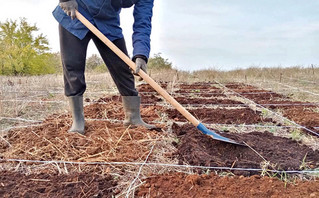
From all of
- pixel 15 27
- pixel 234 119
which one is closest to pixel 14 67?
pixel 15 27

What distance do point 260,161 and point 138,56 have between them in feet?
4.01

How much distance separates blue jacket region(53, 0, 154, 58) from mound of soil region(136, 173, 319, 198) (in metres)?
1.14

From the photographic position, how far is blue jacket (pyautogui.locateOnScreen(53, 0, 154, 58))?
90.3 inches

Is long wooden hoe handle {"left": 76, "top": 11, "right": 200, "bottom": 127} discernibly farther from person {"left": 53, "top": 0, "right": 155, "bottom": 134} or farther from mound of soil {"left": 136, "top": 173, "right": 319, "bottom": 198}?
mound of soil {"left": 136, "top": 173, "right": 319, "bottom": 198}

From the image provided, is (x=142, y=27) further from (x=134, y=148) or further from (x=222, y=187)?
(x=222, y=187)

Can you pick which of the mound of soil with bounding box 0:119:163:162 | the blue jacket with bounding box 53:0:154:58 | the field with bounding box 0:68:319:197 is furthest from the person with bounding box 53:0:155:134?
the field with bounding box 0:68:319:197

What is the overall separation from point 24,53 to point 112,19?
13.2m

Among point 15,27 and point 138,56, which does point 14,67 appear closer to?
point 15,27

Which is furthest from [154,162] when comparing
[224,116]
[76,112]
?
[224,116]

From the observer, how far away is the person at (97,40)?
2.29 meters

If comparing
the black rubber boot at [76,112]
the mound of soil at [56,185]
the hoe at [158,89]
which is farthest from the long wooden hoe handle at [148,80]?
the mound of soil at [56,185]

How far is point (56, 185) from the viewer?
157cm

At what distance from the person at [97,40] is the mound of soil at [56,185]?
2.44ft

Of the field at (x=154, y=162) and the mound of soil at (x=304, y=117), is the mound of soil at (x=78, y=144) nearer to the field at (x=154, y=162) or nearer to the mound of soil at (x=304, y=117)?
the field at (x=154, y=162)
